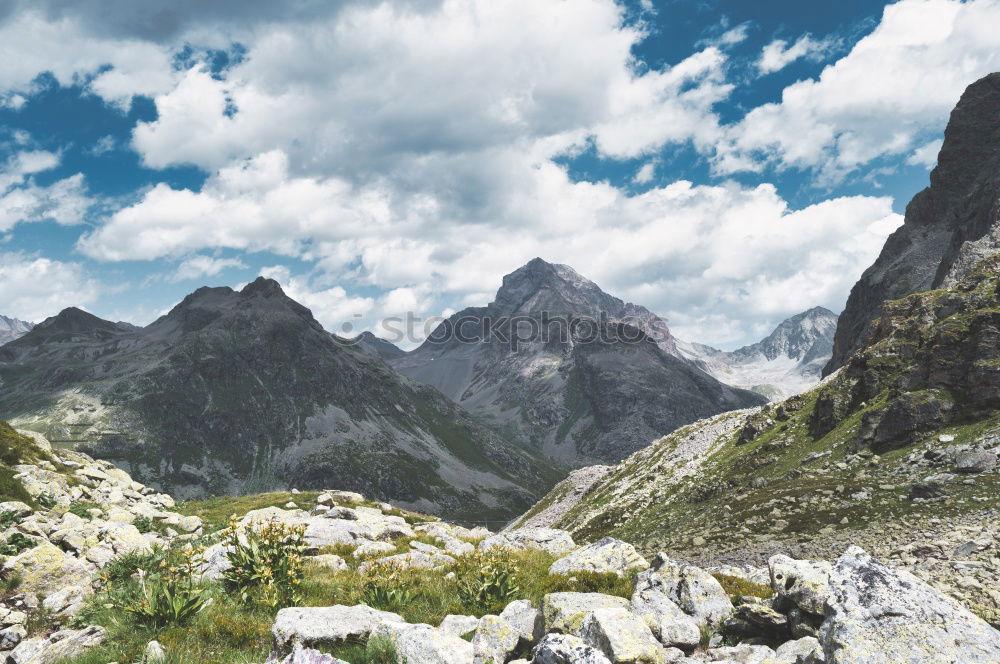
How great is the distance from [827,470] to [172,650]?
6794cm

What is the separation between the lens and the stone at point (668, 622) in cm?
1077

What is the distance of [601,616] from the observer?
9539 mm

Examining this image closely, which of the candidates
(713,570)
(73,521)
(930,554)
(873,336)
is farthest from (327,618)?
(873,336)

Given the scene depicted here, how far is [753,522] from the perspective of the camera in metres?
52.3

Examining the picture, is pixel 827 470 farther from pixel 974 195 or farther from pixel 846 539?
pixel 974 195

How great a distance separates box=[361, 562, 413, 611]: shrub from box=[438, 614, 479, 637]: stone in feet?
6.15

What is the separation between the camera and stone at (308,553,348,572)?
Answer: 17.8m

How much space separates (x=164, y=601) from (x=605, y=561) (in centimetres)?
1235

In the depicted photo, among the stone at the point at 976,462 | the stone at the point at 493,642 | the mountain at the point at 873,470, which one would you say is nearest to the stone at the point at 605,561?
the stone at the point at 493,642

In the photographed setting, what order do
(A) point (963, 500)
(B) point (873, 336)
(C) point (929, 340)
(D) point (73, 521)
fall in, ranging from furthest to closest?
(B) point (873, 336) < (C) point (929, 340) < (A) point (963, 500) < (D) point (73, 521)

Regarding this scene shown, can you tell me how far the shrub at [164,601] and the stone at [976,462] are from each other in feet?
185

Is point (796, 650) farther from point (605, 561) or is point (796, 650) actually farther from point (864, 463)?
point (864, 463)

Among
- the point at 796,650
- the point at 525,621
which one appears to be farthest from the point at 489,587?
the point at 796,650

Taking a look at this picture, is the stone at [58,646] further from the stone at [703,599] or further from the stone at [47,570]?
the stone at [703,599]
